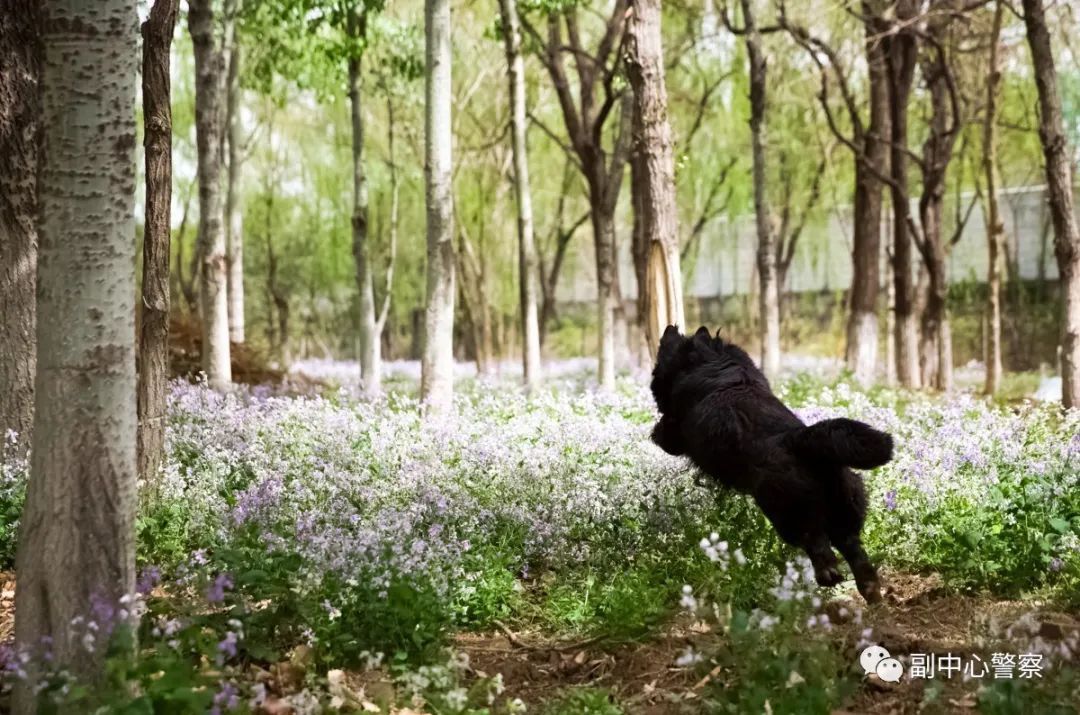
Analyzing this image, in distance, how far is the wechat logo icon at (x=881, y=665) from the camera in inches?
163

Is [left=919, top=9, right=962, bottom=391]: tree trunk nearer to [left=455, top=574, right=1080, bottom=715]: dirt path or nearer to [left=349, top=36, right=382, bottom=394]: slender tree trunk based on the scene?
[left=349, top=36, right=382, bottom=394]: slender tree trunk

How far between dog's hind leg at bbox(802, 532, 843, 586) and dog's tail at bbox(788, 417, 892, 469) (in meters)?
0.45

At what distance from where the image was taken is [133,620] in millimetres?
3670

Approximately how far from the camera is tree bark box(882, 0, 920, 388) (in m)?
15.8

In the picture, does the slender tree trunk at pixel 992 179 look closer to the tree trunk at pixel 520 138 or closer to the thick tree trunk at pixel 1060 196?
the thick tree trunk at pixel 1060 196

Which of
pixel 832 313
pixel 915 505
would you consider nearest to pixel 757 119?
pixel 915 505

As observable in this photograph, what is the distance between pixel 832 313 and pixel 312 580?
35.2 m

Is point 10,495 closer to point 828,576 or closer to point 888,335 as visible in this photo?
point 828,576

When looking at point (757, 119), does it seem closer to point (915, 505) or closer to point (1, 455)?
point (915, 505)

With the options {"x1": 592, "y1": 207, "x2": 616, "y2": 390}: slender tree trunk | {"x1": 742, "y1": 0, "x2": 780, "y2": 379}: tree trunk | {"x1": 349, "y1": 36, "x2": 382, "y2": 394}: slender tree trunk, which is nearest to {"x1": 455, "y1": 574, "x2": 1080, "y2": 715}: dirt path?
{"x1": 592, "y1": 207, "x2": 616, "y2": 390}: slender tree trunk

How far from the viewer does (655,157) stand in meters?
9.54

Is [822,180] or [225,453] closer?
[225,453]

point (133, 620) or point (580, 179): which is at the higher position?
point (580, 179)

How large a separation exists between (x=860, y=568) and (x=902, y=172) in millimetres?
12884
